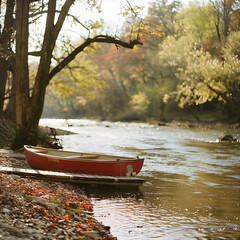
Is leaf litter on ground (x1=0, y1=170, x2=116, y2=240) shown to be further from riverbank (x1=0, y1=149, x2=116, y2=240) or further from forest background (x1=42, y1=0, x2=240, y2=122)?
forest background (x1=42, y1=0, x2=240, y2=122)

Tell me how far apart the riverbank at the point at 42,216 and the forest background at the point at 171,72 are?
10067mm

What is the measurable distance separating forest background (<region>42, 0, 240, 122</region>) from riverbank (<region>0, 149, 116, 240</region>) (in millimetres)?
10067

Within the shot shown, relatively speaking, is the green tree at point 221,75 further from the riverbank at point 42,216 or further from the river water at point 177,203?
the riverbank at point 42,216

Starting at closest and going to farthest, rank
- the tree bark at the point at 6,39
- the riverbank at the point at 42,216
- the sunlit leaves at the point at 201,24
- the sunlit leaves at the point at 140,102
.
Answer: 1. the riverbank at the point at 42,216
2. the tree bark at the point at 6,39
3. the sunlit leaves at the point at 201,24
4. the sunlit leaves at the point at 140,102

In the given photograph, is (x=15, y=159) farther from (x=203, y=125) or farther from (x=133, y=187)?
(x=203, y=125)

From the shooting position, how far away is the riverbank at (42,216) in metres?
6.37

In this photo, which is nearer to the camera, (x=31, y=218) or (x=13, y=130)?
(x=31, y=218)

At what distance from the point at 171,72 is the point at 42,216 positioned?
5017cm

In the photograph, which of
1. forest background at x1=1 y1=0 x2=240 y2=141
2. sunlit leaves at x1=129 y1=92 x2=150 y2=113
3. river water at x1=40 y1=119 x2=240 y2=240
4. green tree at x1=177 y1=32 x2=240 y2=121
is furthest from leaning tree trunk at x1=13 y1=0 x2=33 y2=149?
sunlit leaves at x1=129 y1=92 x2=150 y2=113

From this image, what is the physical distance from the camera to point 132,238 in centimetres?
767

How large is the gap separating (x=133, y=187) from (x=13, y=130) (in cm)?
1128

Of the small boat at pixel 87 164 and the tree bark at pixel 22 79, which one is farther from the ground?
the tree bark at pixel 22 79

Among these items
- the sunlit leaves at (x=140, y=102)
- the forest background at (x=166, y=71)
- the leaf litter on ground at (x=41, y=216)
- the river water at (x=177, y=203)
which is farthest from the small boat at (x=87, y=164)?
the sunlit leaves at (x=140, y=102)

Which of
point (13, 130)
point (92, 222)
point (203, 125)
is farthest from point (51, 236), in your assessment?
point (203, 125)
